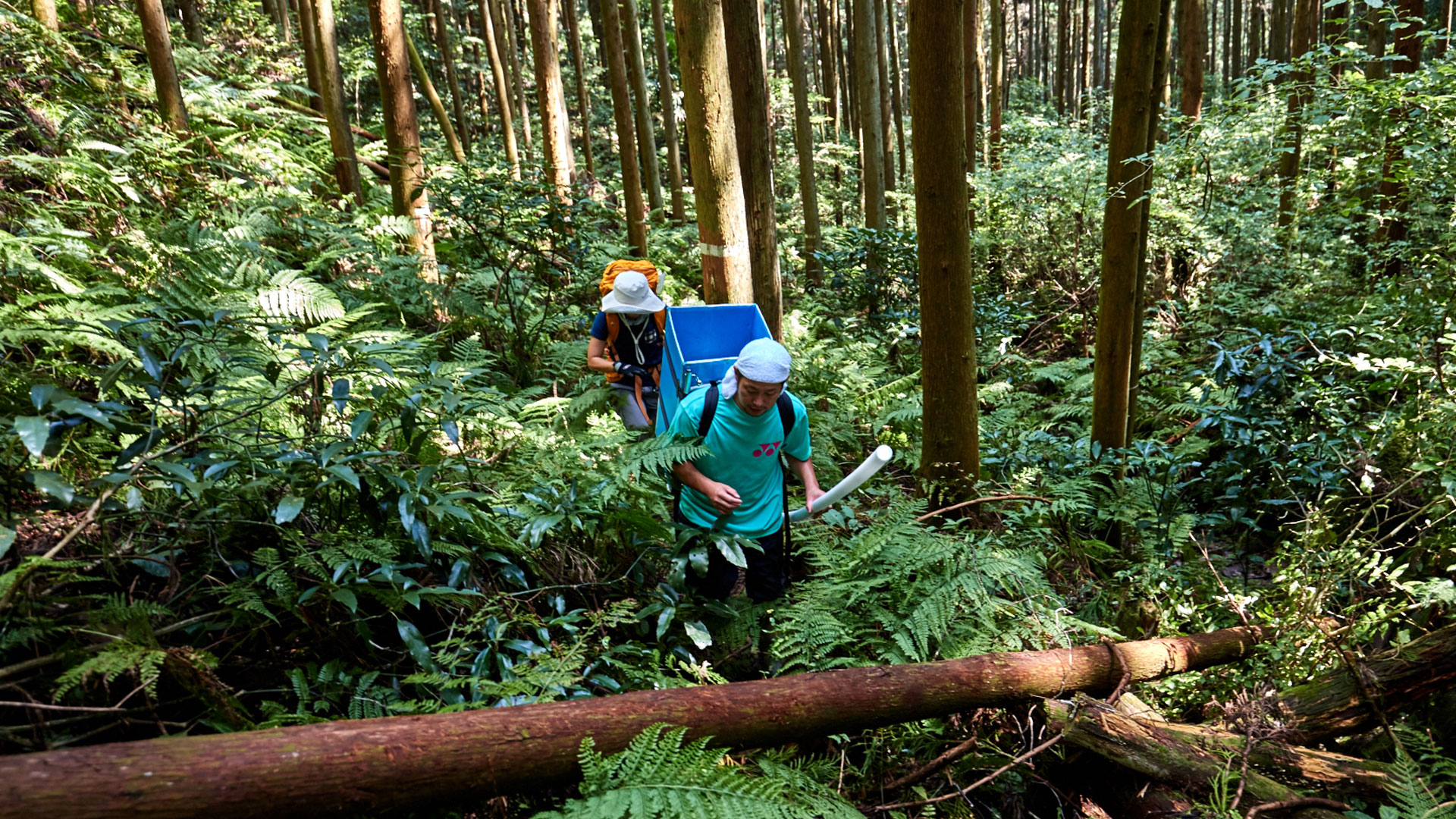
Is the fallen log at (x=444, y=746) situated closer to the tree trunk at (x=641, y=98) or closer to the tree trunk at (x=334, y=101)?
the tree trunk at (x=334, y=101)

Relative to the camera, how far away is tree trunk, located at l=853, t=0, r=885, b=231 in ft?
38.1

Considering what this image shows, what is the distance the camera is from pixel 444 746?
1.79 meters

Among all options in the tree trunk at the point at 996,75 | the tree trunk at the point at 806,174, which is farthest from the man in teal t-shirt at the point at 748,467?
the tree trunk at the point at 996,75

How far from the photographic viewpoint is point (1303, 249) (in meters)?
9.27

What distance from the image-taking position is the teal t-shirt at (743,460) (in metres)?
3.78

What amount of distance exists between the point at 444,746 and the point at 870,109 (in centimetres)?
1237

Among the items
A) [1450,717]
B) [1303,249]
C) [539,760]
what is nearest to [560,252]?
[539,760]

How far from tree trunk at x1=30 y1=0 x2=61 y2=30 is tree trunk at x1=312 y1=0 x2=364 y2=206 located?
7.96 ft

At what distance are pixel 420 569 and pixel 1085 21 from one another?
84.9 ft

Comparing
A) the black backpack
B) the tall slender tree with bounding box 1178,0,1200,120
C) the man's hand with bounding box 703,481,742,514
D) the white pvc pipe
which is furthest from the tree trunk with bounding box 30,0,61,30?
the tall slender tree with bounding box 1178,0,1200,120

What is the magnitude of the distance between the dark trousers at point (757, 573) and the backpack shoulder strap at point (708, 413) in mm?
535

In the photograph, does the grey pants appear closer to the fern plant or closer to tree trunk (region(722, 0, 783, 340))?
tree trunk (region(722, 0, 783, 340))

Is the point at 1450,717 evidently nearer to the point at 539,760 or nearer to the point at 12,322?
the point at 539,760

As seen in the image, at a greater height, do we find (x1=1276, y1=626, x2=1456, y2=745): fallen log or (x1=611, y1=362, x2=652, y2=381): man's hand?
(x1=611, y1=362, x2=652, y2=381): man's hand
